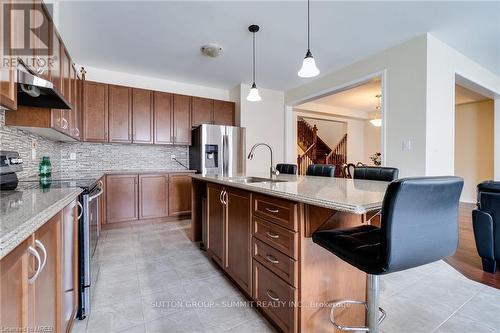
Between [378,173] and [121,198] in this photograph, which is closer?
[378,173]

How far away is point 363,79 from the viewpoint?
3.52 meters

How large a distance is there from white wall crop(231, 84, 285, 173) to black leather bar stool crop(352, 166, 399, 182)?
2623mm

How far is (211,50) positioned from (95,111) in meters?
2.06

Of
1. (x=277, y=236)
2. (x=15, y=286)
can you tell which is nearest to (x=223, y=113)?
(x=277, y=236)

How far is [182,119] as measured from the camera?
4355 millimetres

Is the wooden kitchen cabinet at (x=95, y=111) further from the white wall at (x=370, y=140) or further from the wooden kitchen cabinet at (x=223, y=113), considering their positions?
the white wall at (x=370, y=140)

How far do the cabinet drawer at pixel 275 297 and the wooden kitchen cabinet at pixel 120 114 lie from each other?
130 inches

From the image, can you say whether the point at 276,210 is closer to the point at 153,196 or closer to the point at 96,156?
the point at 153,196

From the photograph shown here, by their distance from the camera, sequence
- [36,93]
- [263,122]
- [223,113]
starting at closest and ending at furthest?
[36,93] → [223,113] → [263,122]

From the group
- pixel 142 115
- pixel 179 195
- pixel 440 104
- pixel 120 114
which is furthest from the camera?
pixel 179 195

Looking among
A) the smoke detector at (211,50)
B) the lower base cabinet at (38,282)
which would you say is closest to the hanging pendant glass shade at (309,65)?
the smoke detector at (211,50)

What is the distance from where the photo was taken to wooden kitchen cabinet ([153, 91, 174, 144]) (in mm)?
4122

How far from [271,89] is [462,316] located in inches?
177

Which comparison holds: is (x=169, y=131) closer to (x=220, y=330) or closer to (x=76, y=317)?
(x=76, y=317)
